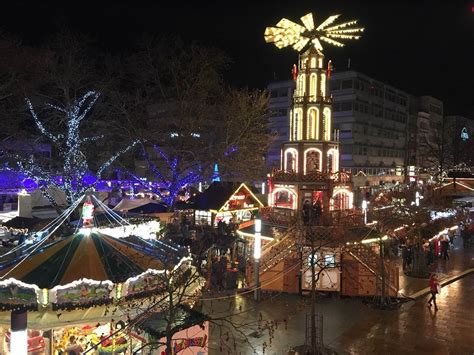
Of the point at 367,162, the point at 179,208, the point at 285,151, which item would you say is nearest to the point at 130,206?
the point at 179,208

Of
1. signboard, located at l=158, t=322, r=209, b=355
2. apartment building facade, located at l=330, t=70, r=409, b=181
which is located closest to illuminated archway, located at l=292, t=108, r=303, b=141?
signboard, located at l=158, t=322, r=209, b=355

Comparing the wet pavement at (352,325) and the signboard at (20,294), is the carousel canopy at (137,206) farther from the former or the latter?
the signboard at (20,294)

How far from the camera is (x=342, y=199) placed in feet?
73.4

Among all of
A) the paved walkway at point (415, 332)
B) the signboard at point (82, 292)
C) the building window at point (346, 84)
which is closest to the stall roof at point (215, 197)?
the paved walkway at point (415, 332)

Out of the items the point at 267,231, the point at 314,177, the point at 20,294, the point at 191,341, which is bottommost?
the point at 191,341

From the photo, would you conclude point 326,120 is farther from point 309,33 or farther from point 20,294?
point 20,294

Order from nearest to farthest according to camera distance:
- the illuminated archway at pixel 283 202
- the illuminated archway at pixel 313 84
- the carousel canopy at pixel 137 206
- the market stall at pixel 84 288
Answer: the market stall at pixel 84 288, the illuminated archway at pixel 283 202, the illuminated archway at pixel 313 84, the carousel canopy at pixel 137 206

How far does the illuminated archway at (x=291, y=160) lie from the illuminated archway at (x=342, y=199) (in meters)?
2.39

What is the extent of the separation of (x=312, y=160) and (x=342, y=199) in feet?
8.38

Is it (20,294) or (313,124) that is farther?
(313,124)

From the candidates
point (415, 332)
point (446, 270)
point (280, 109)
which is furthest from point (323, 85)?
point (280, 109)

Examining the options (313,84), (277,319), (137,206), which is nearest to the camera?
(277,319)

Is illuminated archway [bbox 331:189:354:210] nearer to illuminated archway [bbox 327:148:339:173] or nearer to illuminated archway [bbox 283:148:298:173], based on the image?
illuminated archway [bbox 327:148:339:173]

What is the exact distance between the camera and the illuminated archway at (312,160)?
21950mm
